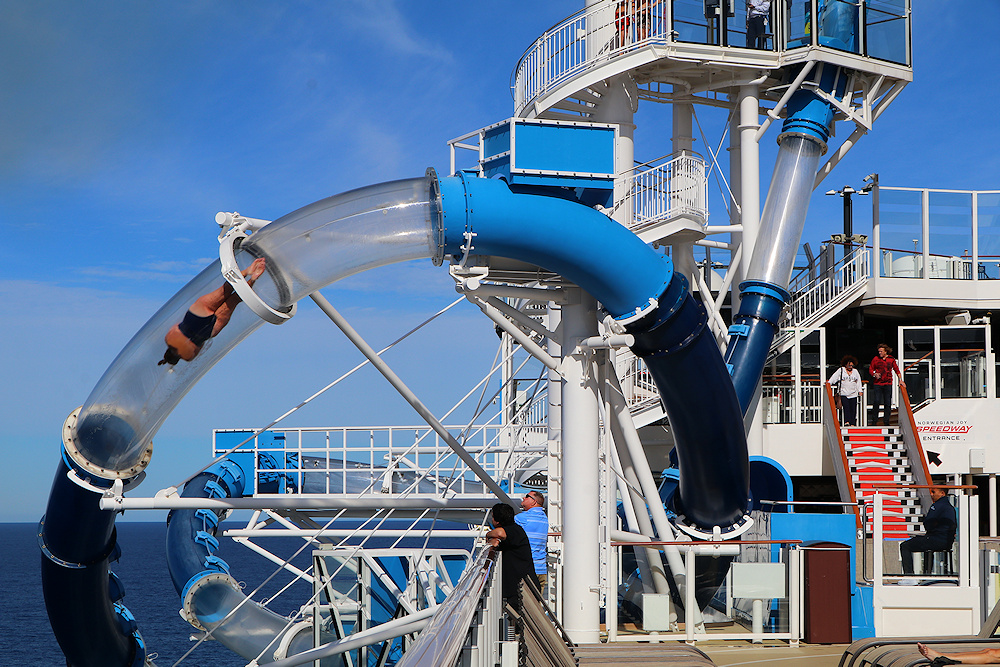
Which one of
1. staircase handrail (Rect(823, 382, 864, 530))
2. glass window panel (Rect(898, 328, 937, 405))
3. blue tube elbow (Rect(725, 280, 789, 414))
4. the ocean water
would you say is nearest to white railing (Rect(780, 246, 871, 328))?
glass window panel (Rect(898, 328, 937, 405))

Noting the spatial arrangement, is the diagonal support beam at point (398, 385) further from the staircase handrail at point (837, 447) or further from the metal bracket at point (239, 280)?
the staircase handrail at point (837, 447)

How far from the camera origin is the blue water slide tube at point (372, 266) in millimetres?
8875

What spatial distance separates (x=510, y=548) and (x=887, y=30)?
15957 mm

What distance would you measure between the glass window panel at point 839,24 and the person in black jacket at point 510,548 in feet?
46.1

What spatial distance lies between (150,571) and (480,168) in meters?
124

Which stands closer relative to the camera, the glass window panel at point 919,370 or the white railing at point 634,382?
the white railing at point 634,382

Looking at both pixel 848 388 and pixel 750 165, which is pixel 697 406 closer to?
pixel 750 165

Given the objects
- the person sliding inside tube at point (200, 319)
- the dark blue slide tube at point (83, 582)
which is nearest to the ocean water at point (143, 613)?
the dark blue slide tube at point (83, 582)

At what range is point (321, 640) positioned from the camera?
1260 centimetres

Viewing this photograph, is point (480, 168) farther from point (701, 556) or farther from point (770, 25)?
point (770, 25)

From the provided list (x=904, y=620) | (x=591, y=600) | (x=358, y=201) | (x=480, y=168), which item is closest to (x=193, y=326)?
(x=358, y=201)

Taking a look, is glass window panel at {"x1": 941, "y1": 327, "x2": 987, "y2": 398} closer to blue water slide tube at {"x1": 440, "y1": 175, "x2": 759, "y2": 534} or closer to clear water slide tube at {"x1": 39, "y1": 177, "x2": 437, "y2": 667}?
blue water slide tube at {"x1": 440, "y1": 175, "x2": 759, "y2": 534}

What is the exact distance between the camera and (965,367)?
808 inches

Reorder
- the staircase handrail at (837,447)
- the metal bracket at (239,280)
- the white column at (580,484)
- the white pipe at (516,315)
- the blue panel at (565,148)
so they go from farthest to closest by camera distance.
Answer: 1. the staircase handrail at (837,447)
2. the white pipe at (516,315)
3. the white column at (580,484)
4. the blue panel at (565,148)
5. the metal bracket at (239,280)
